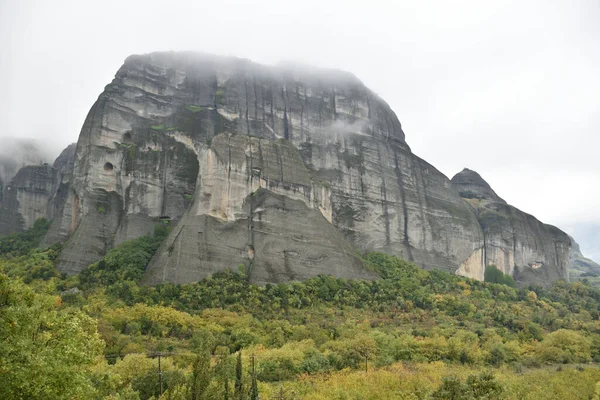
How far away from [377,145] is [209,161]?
92.6 ft

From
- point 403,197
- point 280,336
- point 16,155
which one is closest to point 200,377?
point 280,336

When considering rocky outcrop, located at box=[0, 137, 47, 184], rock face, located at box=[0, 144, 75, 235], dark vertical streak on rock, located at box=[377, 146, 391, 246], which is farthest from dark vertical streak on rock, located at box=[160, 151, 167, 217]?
rocky outcrop, located at box=[0, 137, 47, 184]

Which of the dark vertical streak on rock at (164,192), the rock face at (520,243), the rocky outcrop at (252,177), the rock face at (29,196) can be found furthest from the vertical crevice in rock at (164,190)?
the rock face at (520,243)

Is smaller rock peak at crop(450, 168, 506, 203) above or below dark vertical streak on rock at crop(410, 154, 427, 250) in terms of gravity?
above

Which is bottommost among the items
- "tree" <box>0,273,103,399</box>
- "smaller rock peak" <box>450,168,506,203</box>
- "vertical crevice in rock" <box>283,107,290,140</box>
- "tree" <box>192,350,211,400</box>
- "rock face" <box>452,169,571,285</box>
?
"tree" <box>192,350,211,400</box>

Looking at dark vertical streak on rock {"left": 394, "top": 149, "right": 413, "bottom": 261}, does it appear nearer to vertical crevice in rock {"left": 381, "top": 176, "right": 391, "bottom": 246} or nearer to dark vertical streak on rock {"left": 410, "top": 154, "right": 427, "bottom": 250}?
dark vertical streak on rock {"left": 410, "top": 154, "right": 427, "bottom": 250}

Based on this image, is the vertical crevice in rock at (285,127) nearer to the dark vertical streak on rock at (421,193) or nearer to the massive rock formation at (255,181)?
the massive rock formation at (255,181)

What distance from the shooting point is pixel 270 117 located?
69.9 meters

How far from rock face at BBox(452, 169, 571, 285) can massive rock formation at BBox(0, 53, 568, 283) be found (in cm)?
51

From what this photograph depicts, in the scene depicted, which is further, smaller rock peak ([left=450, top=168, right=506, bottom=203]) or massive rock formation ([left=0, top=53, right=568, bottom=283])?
smaller rock peak ([left=450, top=168, right=506, bottom=203])

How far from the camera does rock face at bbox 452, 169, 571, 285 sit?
75875 millimetres

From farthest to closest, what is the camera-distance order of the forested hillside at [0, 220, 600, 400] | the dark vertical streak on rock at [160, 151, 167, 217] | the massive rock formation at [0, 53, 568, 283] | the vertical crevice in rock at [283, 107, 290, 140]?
1. the vertical crevice in rock at [283, 107, 290, 140]
2. the dark vertical streak on rock at [160, 151, 167, 217]
3. the massive rock formation at [0, 53, 568, 283]
4. the forested hillside at [0, 220, 600, 400]

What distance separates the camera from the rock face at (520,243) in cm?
7588

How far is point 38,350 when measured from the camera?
12945 millimetres
